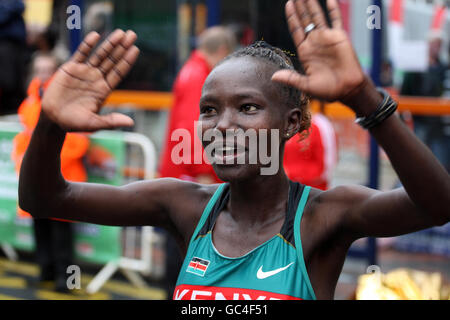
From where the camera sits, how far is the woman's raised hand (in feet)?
4.80

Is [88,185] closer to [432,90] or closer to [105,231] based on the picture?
[105,231]

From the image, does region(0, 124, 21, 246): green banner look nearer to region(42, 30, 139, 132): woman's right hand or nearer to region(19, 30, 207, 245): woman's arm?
region(19, 30, 207, 245): woman's arm

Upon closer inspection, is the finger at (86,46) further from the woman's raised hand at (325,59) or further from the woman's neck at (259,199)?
the woman's neck at (259,199)

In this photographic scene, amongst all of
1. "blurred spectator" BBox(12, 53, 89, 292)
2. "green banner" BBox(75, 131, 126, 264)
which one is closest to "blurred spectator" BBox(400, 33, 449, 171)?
"green banner" BBox(75, 131, 126, 264)

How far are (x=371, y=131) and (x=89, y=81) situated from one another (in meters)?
0.74

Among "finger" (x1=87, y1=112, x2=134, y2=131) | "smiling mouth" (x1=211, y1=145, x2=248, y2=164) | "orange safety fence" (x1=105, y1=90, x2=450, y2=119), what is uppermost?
"orange safety fence" (x1=105, y1=90, x2=450, y2=119)

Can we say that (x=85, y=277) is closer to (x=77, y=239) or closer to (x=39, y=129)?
(x=77, y=239)

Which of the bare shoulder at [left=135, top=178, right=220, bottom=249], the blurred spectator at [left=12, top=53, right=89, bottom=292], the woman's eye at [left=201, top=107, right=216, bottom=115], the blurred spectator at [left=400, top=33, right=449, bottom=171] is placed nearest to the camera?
the woman's eye at [left=201, top=107, right=216, bottom=115]

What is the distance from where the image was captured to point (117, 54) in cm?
167

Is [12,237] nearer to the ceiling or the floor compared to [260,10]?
nearer to the floor

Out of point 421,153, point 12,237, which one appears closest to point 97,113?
point 421,153

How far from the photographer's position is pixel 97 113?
1.66 metres

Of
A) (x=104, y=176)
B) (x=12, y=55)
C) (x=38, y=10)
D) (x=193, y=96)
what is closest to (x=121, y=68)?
(x=193, y=96)
